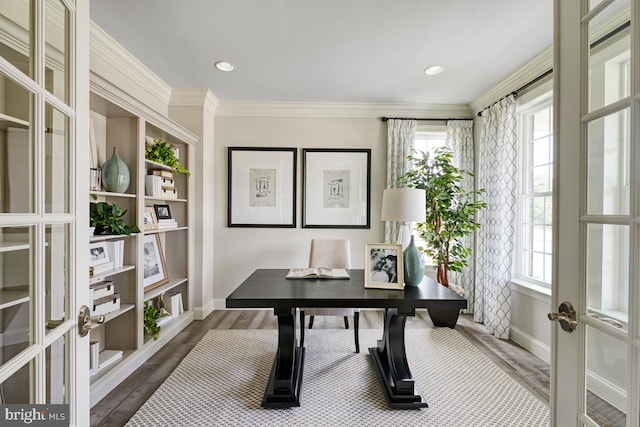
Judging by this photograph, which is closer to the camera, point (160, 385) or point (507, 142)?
point (160, 385)

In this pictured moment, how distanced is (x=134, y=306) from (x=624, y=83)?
2969 millimetres

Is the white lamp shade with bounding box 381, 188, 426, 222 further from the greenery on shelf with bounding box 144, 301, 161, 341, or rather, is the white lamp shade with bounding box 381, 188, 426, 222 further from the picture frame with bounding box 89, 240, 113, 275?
the greenery on shelf with bounding box 144, 301, 161, 341

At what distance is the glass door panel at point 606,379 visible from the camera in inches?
28.2

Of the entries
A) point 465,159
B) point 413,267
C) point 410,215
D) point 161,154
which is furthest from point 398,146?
point 161,154

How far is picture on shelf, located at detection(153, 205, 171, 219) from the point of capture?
113 inches

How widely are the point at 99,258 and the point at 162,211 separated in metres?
0.99

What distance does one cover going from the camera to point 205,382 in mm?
2102

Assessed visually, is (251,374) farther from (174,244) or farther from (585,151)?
(585,151)

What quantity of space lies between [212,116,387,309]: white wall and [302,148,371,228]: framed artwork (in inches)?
3.5

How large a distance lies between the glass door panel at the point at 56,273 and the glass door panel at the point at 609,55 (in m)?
1.53

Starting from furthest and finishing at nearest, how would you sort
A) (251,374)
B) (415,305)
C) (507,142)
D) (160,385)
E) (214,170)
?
(214,170) → (507,142) → (251,374) → (160,385) → (415,305)

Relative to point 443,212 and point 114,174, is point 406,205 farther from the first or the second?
point 114,174

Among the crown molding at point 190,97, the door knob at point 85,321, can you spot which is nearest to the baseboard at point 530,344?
the door knob at point 85,321

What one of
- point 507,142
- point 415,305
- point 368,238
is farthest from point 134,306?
point 507,142
